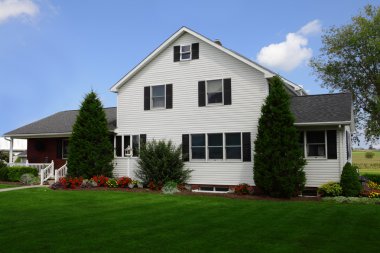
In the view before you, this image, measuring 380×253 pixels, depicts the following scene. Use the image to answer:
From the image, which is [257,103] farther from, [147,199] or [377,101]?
[377,101]

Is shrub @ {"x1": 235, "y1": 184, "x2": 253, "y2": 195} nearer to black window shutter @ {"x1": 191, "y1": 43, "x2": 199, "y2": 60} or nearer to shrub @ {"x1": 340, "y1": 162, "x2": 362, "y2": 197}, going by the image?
shrub @ {"x1": 340, "y1": 162, "x2": 362, "y2": 197}

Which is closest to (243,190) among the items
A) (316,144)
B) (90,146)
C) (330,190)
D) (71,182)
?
(330,190)

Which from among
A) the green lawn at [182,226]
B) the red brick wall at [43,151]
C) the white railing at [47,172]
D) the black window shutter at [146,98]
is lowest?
the green lawn at [182,226]

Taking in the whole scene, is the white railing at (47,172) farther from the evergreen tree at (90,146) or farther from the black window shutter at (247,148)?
the black window shutter at (247,148)

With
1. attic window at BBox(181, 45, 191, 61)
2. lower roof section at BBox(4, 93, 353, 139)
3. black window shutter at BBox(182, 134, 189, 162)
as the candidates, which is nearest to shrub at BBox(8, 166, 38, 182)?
lower roof section at BBox(4, 93, 353, 139)

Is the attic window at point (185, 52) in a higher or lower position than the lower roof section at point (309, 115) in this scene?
higher

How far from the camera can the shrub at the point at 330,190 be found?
1631 cm

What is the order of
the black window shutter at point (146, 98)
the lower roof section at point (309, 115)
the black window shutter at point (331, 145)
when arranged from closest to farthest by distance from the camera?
the lower roof section at point (309, 115)
the black window shutter at point (331, 145)
the black window shutter at point (146, 98)

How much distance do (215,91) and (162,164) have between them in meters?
4.68

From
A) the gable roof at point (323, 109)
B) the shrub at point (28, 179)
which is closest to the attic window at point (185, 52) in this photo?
the gable roof at point (323, 109)

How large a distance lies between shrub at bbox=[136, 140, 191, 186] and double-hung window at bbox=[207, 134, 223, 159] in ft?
4.99

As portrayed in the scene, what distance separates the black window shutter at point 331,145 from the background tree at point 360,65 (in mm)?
18518

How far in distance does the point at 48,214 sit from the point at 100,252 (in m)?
5.26

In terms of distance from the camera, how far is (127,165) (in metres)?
21.5
